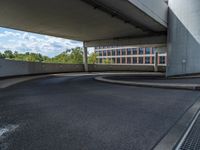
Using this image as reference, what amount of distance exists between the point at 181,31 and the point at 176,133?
1243cm

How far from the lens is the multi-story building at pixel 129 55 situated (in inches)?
2349

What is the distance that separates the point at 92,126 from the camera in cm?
336

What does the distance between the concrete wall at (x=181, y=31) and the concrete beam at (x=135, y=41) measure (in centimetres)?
354

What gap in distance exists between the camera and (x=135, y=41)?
1905 centimetres

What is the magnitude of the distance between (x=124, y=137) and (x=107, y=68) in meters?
22.3

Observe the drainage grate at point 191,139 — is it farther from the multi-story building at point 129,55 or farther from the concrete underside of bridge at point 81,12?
the multi-story building at point 129,55

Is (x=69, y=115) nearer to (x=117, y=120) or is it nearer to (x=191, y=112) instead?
(x=117, y=120)

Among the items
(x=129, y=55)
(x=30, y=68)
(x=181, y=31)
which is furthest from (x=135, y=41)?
(x=129, y=55)

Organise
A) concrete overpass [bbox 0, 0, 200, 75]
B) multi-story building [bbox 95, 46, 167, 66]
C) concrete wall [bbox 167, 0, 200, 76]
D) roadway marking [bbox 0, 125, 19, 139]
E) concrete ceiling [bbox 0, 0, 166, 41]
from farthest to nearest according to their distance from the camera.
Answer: multi-story building [bbox 95, 46, 167, 66] → concrete wall [bbox 167, 0, 200, 76] → concrete overpass [bbox 0, 0, 200, 75] → concrete ceiling [bbox 0, 0, 166, 41] → roadway marking [bbox 0, 125, 19, 139]

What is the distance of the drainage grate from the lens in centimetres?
253

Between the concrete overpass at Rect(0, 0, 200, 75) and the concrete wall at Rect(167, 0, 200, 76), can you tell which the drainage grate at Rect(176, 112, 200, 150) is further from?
the concrete wall at Rect(167, 0, 200, 76)

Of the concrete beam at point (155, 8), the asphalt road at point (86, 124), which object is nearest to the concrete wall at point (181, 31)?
the concrete beam at point (155, 8)

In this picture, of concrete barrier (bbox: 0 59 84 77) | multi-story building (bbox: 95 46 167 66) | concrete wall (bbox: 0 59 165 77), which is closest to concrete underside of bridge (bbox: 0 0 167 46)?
concrete barrier (bbox: 0 59 84 77)

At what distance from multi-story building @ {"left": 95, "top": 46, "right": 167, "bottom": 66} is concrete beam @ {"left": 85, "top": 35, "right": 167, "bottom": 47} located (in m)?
37.5
